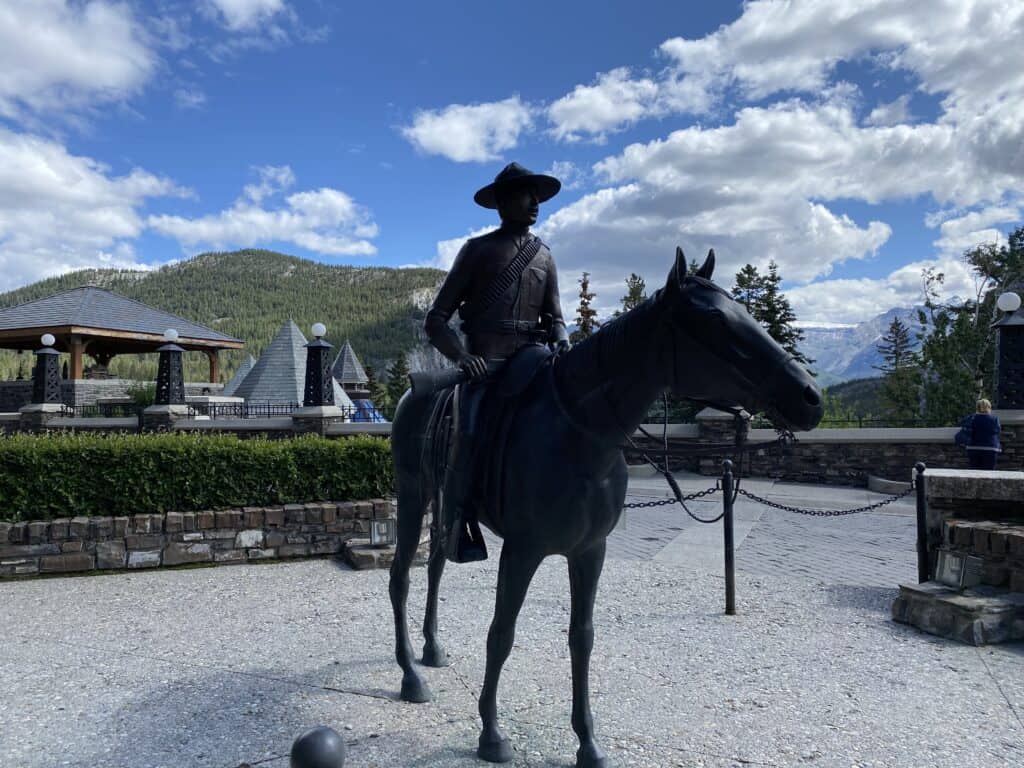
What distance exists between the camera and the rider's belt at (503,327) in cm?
374

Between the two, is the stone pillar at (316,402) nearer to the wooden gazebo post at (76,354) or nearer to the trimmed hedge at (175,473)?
the trimmed hedge at (175,473)

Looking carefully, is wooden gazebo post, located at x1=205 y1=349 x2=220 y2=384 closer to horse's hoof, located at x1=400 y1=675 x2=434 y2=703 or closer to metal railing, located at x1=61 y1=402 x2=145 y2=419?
metal railing, located at x1=61 y1=402 x2=145 y2=419

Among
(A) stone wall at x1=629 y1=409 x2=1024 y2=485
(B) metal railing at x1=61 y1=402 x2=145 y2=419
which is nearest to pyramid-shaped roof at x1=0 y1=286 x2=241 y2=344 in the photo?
(B) metal railing at x1=61 y1=402 x2=145 y2=419

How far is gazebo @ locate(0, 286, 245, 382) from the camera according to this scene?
2981 cm

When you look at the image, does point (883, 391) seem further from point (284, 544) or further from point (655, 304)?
point (655, 304)

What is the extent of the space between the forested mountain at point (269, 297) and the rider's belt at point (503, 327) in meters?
80.1

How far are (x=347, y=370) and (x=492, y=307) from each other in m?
43.2

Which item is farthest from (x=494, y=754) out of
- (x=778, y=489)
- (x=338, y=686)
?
(x=778, y=489)

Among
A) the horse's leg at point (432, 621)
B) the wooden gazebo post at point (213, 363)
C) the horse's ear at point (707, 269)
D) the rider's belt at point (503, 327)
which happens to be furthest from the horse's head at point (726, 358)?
the wooden gazebo post at point (213, 363)

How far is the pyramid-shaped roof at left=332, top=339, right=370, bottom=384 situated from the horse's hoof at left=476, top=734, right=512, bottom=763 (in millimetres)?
42106

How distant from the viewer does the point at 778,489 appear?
14.8 m

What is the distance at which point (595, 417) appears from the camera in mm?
3117

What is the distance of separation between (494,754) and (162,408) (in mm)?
19723

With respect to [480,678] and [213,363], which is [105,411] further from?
[480,678]
